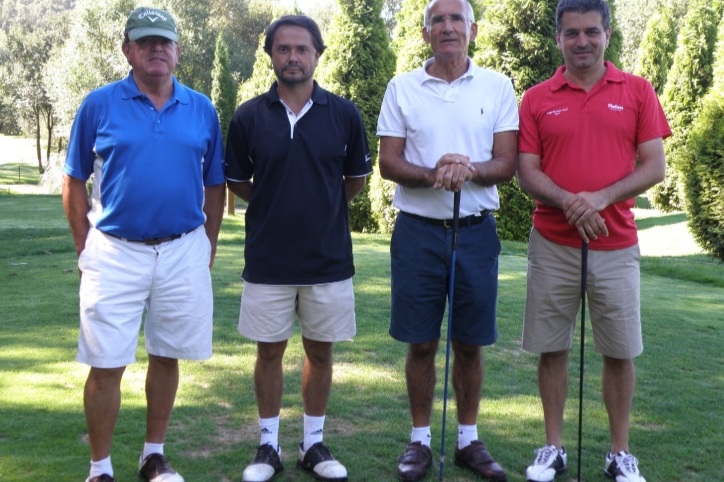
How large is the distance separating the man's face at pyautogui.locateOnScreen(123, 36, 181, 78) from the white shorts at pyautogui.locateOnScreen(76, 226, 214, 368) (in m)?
0.76

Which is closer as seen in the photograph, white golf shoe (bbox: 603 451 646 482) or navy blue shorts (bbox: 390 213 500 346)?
white golf shoe (bbox: 603 451 646 482)

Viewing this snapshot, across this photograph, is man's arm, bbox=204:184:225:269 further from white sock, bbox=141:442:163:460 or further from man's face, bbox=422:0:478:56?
man's face, bbox=422:0:478:56

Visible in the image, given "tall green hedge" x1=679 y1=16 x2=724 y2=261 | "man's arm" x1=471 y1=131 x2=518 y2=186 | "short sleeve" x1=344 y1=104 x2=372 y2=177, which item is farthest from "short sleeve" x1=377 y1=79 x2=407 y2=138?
"tall green hedge" x1=679 y1=16 x2=724 y2=261

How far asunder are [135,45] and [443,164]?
1.53m

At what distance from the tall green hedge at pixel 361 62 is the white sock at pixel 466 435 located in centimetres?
1344

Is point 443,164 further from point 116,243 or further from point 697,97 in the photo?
point 697,97

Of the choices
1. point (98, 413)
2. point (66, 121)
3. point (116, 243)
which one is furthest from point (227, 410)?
point (66, 121)

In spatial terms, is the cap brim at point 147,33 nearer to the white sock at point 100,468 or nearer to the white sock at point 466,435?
the white sock at point 100,468

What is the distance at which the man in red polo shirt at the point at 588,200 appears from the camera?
3648 mm

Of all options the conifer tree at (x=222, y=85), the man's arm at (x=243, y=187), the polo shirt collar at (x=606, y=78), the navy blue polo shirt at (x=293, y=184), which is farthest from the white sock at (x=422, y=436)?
the conifer tree at (x=222, y=85)

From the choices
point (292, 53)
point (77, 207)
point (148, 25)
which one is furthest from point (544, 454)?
point (148, 25)

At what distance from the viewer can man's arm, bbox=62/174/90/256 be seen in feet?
11.8

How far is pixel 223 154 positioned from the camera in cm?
389

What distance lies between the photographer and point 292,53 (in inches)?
146
